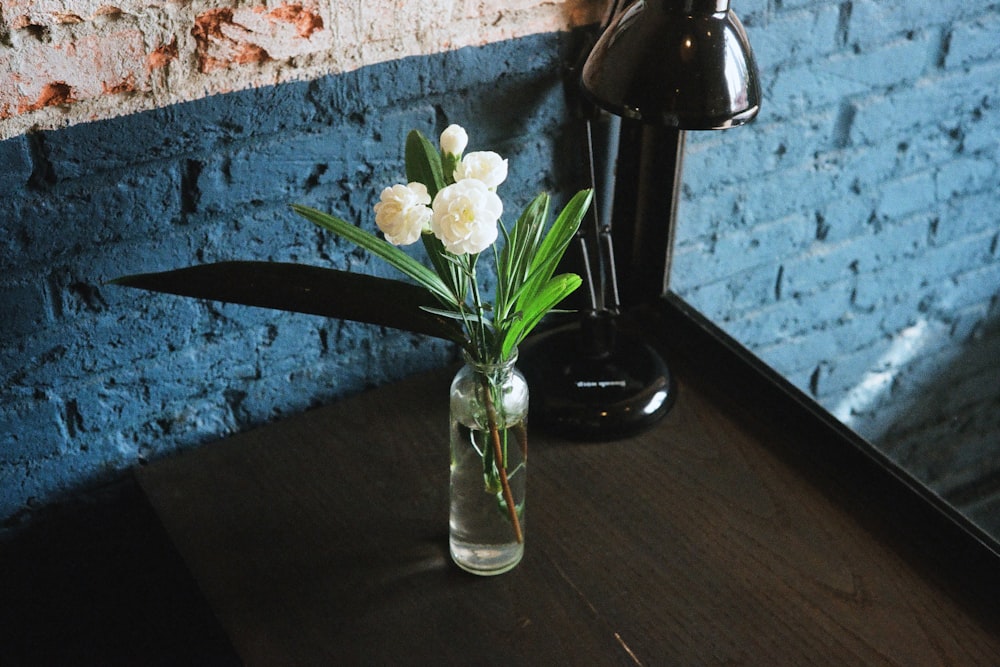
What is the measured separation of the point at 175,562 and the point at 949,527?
2.69ft

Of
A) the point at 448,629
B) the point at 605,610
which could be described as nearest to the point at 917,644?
the point at 605,610

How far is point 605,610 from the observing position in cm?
103

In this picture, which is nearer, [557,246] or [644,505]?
[557,246]

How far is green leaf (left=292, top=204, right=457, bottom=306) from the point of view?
96 cm

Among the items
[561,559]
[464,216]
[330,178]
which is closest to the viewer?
[464,216]

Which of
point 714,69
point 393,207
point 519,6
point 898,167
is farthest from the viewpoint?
point 898,167

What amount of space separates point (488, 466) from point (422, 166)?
297 mm

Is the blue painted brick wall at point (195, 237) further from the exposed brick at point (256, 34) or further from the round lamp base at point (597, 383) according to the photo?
the round lamp base at point (597, 383)

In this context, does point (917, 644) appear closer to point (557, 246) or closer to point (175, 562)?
point (557, 246)

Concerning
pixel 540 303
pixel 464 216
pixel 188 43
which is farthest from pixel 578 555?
pixel 188 43

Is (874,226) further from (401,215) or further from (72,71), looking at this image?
(72,71)

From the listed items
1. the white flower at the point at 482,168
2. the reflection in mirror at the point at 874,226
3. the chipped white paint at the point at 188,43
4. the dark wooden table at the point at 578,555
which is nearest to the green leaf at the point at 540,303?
the white flower at the point at 482,168

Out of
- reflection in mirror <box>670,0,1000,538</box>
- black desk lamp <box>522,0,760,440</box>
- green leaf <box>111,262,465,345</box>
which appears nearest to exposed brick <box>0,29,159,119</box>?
green leaf <box>111,262,465,345</box>

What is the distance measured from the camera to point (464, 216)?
854 millimetres
